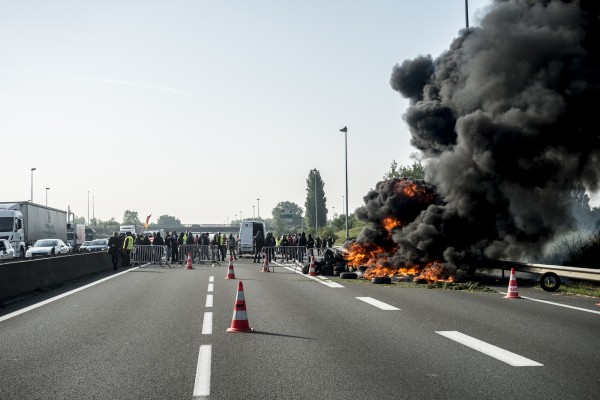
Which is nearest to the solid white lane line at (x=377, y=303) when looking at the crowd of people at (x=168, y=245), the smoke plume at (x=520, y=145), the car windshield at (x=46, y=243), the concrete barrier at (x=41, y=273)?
the smoke plume at (x=520, y=145)

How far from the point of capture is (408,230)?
23.3 meters

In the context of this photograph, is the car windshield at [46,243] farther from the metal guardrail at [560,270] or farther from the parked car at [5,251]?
the metal guardrail at [560,270]

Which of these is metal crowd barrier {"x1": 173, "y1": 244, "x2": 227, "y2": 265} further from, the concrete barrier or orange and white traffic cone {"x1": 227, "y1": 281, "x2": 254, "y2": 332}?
orange and white traffic cone {"x1": 227, "y1": 281, "x2": 254, "y2": 332}

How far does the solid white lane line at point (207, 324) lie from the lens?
987 cm

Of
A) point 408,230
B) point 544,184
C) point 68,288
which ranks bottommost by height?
point 68,288

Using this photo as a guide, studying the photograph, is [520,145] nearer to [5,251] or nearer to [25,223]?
[5,251]

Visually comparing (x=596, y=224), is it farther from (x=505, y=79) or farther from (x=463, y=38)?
(x=463, y=38)

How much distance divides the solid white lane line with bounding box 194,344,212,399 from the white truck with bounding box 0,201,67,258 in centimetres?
3298

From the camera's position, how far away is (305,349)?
8.34m

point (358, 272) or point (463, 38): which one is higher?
point (463, 38)

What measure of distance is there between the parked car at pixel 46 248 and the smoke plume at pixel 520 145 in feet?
80.9

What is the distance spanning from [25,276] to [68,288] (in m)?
2.08

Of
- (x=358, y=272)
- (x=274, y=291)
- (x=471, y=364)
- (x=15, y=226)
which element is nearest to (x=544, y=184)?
(x=358, y=272)

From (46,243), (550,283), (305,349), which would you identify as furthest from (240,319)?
(46,243)
